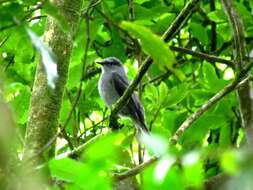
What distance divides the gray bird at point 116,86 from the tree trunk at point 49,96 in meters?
2.74

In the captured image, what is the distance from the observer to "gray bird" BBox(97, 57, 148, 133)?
23.3ft

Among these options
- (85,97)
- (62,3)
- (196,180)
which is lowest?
(85,97)

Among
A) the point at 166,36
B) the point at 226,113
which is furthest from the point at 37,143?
the point at 226,113

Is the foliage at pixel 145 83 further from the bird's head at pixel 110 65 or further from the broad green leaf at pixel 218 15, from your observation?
the bird's head at pixel 110 65

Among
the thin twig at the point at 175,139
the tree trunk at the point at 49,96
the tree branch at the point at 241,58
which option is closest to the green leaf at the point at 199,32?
the tree branch at the point at 241,58

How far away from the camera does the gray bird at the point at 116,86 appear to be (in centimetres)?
711

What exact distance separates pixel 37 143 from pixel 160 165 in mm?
2373

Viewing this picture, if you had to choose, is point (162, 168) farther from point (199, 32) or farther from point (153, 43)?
point (199, 32)

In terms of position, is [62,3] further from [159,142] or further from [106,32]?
[159,142]

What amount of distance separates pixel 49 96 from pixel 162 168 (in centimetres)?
261

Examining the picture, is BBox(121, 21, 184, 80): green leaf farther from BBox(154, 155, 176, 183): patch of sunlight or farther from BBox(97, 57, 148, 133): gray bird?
BBox(97, 57, 148, 133): gray bird

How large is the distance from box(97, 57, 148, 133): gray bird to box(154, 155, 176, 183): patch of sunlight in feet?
18.0

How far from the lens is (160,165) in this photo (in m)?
1.22

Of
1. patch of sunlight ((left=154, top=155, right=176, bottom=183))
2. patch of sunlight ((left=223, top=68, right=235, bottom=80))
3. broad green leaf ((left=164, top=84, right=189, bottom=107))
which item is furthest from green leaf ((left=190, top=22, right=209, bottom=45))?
patch of sunlight ((left=154, top=155, right=176, bottom=183))
